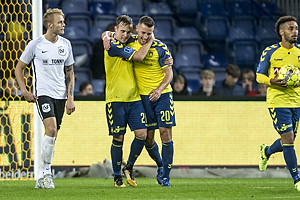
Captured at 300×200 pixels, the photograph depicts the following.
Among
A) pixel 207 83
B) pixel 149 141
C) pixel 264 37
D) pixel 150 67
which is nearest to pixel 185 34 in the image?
pixel 264 37

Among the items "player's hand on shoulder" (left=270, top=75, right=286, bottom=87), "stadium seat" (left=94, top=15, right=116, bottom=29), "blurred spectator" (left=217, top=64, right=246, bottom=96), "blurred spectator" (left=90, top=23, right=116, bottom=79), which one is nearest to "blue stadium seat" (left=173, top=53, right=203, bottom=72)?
"blurred spectator" (left=217, top=64, right=246, bottom=96)

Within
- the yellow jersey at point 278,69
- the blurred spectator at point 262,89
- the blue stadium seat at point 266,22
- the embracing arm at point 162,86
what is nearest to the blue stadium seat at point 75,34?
the blurred spectator at point 262,89

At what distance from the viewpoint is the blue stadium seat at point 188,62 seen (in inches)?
453

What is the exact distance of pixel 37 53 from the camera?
6781 mm

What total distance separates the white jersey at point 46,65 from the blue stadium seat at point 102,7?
581 centimetres

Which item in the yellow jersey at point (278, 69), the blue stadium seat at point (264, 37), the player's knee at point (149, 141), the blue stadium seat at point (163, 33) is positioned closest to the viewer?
the yellow jersey at point (278, 69)

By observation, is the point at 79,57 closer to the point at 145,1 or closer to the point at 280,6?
the point at 145,1

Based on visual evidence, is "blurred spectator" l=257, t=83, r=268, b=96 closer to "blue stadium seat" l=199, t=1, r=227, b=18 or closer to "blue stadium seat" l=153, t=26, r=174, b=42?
"blue stadium seat" l=153, t=26, r=174, b=42

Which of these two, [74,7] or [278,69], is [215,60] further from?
[278,69]

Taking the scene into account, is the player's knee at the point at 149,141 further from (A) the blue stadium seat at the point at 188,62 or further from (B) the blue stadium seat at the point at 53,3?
(B) the blue stadium seat at the point at 53,3

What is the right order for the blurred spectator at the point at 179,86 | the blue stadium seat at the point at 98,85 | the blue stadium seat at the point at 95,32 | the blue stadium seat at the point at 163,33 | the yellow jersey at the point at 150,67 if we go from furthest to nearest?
the blue stadium seat at the point at 163,33 < the blue stadium seat at the point at 95,32 < the blue stadium seat at the point at 98,85 < the blurred spectator at the point at 179,86 < the yellow jersey at the point at 150,67

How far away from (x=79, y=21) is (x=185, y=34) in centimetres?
218

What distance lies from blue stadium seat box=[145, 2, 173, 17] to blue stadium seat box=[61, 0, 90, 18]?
1.29 m

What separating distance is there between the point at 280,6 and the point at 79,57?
4.74m
